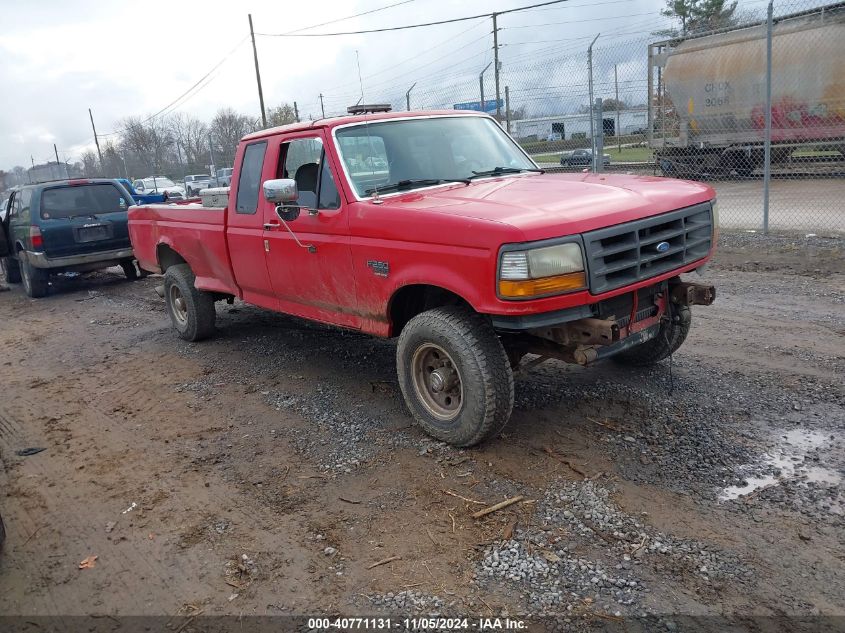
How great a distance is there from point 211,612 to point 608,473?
221 cm

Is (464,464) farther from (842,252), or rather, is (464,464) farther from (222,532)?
(842,252)

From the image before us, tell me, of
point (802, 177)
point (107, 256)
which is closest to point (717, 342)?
point (107, 256)

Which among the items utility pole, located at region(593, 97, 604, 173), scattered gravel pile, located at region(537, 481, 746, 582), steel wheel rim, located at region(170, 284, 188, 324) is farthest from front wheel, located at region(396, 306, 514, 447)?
utility pole, located at region(593, 97, 604, 173)

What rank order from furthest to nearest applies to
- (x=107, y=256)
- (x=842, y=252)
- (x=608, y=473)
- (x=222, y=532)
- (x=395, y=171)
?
(x=107, y=256)
(x=842, y=252)
(x=395, y=171)
(x=608, y=473)
(x=222, y=532)

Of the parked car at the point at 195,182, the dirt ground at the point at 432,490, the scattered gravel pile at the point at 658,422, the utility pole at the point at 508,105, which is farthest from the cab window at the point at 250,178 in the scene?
the parked car at the point at 195,182

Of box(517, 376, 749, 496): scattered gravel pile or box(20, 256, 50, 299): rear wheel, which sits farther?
box(20, 256, 50, 299): rear wheel

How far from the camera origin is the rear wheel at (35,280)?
11.2 m

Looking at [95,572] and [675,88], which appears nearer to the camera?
[95,572]

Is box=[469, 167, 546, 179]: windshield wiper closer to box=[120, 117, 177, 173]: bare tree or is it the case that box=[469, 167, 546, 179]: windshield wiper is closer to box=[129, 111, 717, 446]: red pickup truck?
box=[129, 111, 717, 446]: red pickup truck

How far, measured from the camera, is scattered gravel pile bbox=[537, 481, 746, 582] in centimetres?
303

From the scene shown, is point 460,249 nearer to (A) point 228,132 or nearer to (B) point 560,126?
(B) point 560,126

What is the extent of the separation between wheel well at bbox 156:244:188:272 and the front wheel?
408 centimetres

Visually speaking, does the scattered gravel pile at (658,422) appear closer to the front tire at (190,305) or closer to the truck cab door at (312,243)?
the truck cab door at (312,243)

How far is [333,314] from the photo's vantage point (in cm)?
509
